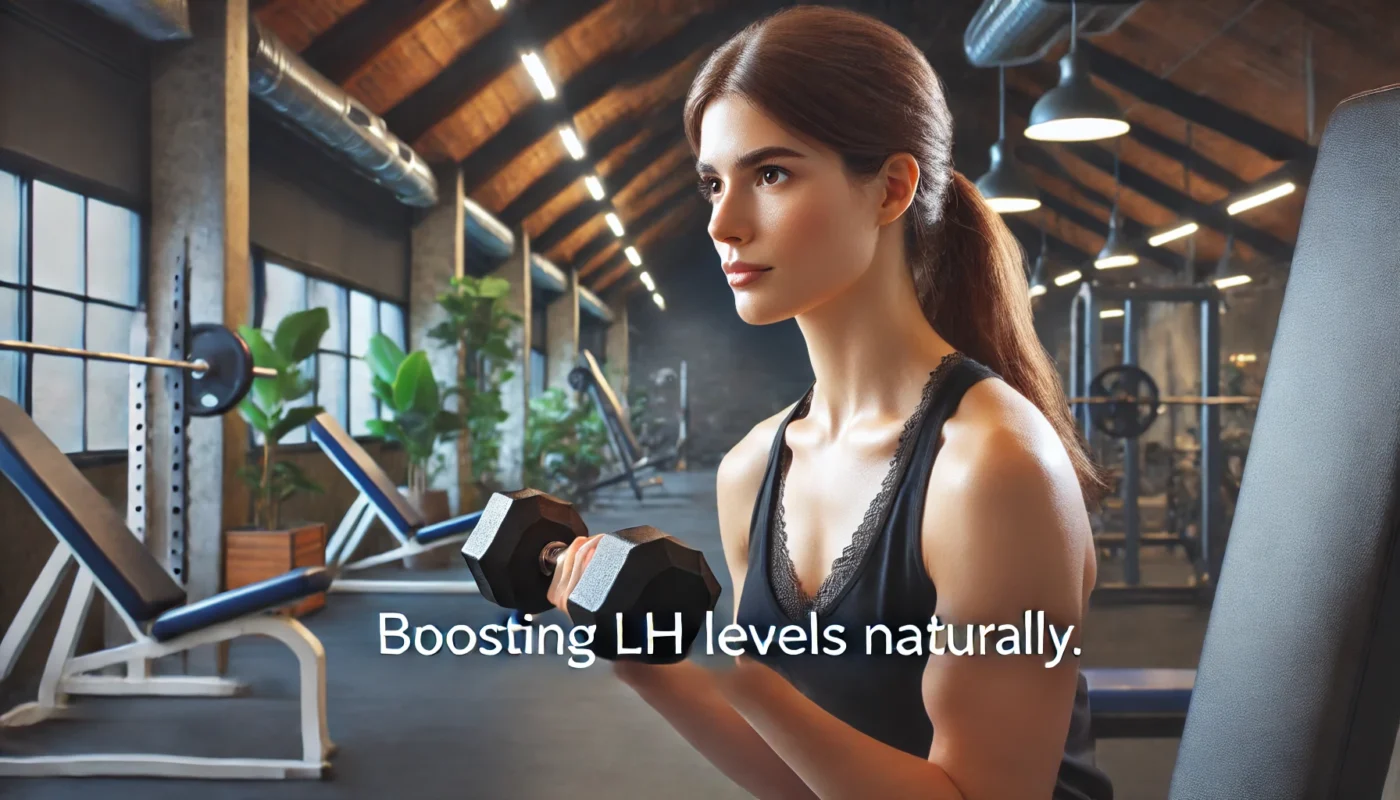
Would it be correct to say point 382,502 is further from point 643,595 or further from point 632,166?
point 632,166

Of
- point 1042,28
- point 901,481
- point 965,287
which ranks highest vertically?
point 1042,28

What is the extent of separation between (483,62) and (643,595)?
5759mm

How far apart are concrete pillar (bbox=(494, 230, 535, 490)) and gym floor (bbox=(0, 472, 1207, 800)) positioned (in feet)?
16.1

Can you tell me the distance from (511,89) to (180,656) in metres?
4.26

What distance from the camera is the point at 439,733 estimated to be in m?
2.85

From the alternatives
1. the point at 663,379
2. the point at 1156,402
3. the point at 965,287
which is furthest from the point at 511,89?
the point at 663,379

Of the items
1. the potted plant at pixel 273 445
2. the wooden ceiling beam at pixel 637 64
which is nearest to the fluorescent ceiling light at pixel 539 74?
the wooden ceiling beam at pixel 637 64

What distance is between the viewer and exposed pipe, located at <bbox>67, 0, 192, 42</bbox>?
314 cm

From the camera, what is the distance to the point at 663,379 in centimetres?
1480

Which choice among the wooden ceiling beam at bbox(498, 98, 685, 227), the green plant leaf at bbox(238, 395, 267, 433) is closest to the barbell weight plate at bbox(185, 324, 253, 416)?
the green plant leaf at bbox(238, 395, 267, 433)

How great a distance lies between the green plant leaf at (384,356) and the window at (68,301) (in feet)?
5.26

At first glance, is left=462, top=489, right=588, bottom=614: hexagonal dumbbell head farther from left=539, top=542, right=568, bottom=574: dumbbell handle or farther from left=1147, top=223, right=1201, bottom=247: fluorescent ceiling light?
left=1147, top=223, right=1201, bottom=247: fluorescent ceiling light

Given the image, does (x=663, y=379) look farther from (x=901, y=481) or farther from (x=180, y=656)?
(x=901, y=481)

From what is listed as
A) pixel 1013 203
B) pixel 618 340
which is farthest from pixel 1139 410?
pixel 618 340
